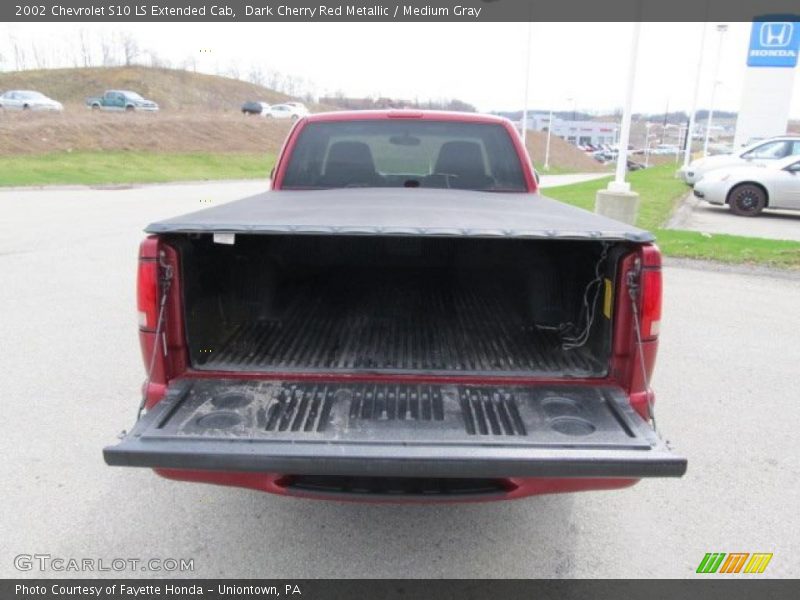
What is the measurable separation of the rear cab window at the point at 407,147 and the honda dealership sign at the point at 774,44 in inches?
1000

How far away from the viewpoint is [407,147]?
15.8 feet

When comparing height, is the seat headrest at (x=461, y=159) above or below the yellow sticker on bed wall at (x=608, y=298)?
above

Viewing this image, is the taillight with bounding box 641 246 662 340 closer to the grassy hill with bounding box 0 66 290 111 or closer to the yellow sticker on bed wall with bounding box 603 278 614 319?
the yellow sticker on bed wall with bounding box 603 278 614 319

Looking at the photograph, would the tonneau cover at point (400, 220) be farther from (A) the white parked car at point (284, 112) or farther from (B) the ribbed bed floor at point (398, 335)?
(A) the white parked car at point (284, 112)

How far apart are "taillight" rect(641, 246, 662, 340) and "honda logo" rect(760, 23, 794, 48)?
27.6 metres

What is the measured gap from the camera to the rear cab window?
4660mm

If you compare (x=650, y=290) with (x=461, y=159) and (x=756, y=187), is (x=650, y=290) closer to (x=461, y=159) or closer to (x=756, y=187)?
(x=461, y=159)

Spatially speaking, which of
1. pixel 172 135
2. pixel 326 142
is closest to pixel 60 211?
pixel 326 142

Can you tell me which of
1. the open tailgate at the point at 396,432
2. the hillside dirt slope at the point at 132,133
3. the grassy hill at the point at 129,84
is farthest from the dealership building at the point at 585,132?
the open tailgate at the point at 396,432

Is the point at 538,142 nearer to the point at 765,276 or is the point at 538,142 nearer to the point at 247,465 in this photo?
the point at 765,276

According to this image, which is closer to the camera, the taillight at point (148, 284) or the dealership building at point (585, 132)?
the taillight at point (148, 284)

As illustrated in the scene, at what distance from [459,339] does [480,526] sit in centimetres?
98
